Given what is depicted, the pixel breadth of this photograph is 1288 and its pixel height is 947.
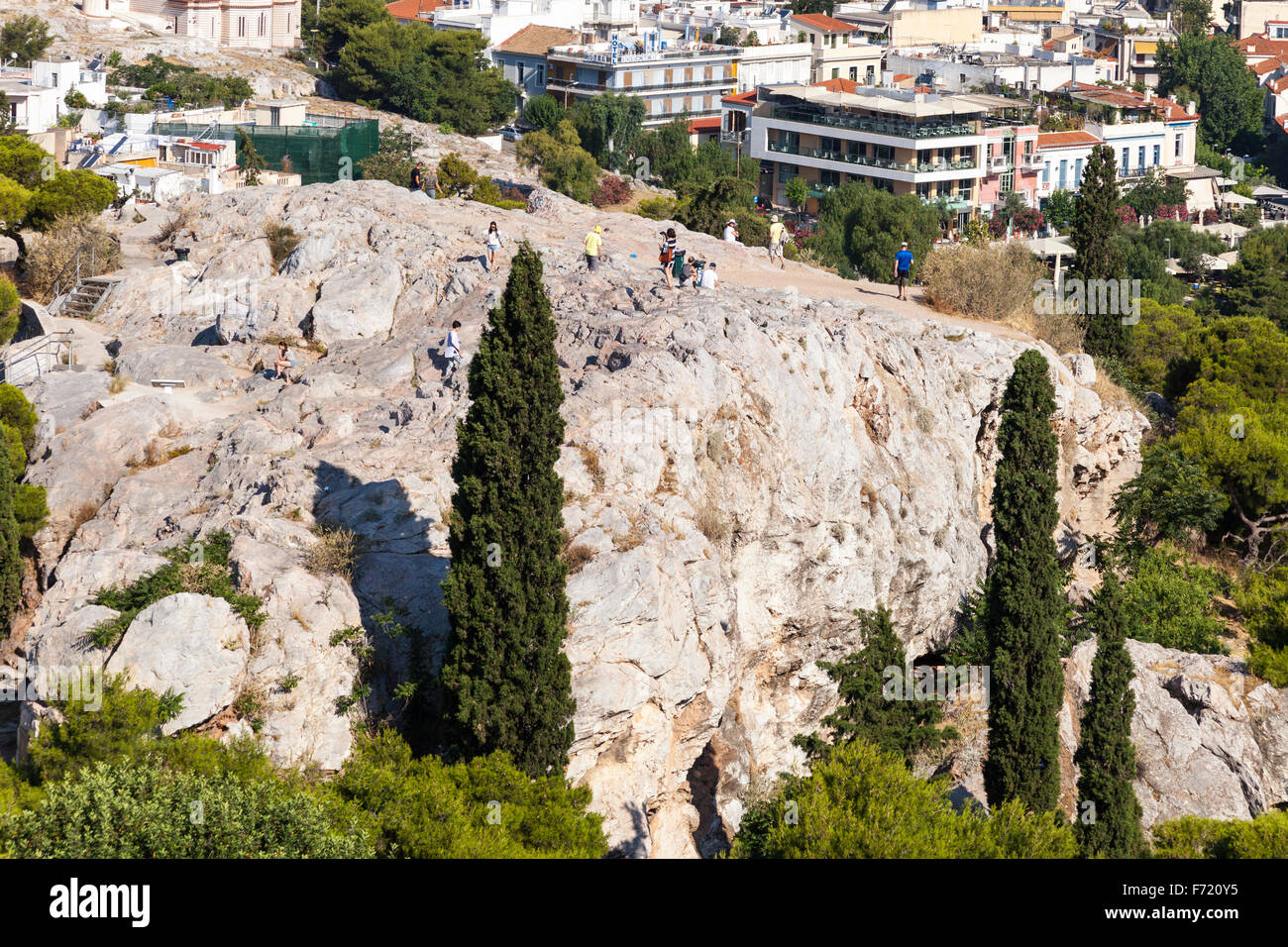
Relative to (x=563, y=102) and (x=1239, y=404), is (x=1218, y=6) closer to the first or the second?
(x=563, y=102)

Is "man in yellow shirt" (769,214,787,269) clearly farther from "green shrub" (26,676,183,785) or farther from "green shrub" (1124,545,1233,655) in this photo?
"green shrub" (26,676,183,785)

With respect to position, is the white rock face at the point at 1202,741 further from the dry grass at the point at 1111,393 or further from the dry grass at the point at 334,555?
the dry grass at the point at 334,555

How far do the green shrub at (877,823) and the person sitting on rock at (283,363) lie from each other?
1400cm

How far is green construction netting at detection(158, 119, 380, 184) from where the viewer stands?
170ft

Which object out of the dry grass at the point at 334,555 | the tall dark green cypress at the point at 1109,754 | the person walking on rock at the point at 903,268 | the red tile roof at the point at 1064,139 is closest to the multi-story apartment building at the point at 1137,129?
the red tile roof at the point at 1064,139

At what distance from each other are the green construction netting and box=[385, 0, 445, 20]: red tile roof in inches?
3095

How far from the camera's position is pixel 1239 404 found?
37844 mm

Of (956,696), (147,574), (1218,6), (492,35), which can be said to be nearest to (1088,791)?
(956,696)

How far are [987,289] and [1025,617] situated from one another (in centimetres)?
1300

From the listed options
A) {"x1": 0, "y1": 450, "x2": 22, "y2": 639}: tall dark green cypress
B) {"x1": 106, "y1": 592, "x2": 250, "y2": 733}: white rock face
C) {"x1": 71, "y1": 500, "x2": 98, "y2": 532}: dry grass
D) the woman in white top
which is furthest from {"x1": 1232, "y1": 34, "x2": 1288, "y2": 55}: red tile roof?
{"x1": 106, "y1": 592, "x2": 250, "y2": 733}: white rock face

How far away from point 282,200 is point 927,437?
16.8m

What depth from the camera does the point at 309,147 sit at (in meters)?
53.1

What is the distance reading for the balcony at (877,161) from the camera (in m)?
88.2

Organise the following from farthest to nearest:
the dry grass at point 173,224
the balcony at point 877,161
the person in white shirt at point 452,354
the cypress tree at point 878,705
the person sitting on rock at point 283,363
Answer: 1. the balcony at point 877,161
2. the dry grass at point 173,224
3. the person sitting on rock at point 283,363
4. the person in white shirt at point 452,354
5. the cypress tree at point 878,705
